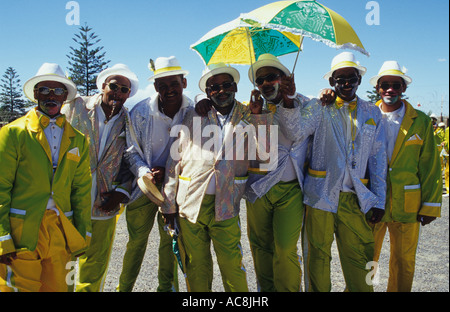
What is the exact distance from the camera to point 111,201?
3207 millimetres

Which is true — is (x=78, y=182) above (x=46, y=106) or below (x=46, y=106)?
below

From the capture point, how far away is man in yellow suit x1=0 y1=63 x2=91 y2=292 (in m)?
2.46

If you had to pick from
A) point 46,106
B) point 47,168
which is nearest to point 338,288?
point 47,168

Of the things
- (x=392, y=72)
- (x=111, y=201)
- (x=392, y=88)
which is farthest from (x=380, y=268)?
(x=111, y=201)

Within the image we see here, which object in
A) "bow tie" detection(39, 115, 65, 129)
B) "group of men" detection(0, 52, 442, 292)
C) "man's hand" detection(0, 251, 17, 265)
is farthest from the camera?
"group of men" detection(0, 52, 442, 292)

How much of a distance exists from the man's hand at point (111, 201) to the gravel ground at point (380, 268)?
110cm

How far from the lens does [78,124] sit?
3242mm

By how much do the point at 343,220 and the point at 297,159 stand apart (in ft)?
2.44

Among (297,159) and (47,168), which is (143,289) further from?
(297,159)

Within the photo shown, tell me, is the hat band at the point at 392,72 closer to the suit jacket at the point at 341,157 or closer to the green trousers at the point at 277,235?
the suit jacket at the point at 341,157

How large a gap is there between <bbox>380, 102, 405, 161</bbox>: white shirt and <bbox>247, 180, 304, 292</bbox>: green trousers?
1092mm

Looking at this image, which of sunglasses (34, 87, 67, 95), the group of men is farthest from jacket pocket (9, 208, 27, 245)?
sunglasses (34, 87, 67, 95)

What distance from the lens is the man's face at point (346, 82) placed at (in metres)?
3.22

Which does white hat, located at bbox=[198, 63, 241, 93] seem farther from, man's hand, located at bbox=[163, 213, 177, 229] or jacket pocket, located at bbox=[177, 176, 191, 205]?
man's hand, located at bbox=[163, 213, 177, 229]
